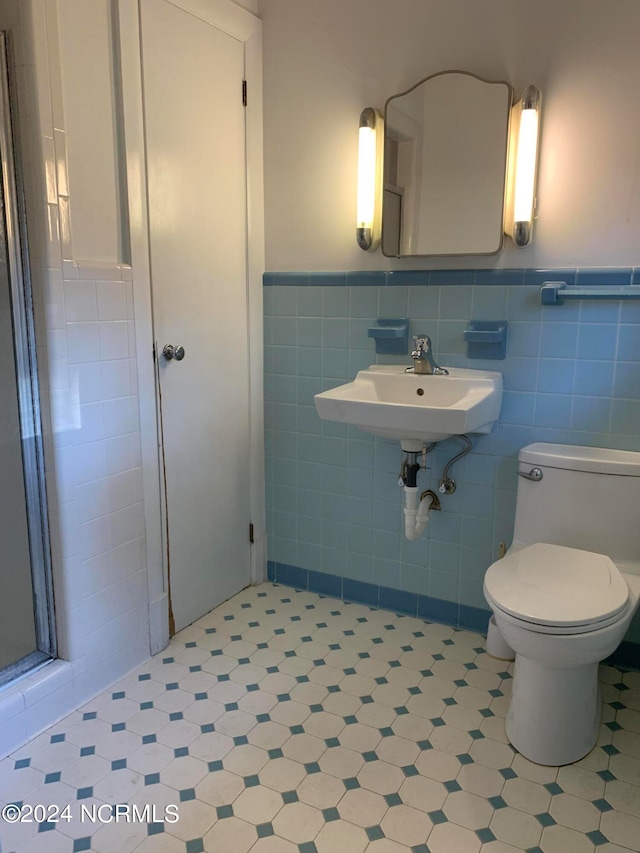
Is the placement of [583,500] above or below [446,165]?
below

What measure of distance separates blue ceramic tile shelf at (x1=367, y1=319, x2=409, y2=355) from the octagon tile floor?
3.54ft

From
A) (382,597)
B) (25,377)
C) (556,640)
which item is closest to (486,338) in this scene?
(556,640)

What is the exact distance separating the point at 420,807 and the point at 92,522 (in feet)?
3.97

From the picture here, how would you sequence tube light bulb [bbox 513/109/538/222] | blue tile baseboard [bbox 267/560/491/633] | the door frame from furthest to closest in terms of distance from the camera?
blue tile baseboard [bbox 267/560/491/633]
tube light bulb [bbox 513/109/538/222]
the door frame

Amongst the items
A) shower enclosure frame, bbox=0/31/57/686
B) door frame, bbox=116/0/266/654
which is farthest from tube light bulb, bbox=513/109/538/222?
shower enclosure frame, bbox=0/31/57/686

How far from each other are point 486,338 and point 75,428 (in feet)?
4.42

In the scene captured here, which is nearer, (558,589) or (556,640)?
(556,640)

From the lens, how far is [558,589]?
1797 millimetres

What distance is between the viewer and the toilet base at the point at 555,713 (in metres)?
1.79

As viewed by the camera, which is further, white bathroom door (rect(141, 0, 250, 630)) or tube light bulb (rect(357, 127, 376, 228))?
tube light bulb (rect(357, 127, 376, 228))

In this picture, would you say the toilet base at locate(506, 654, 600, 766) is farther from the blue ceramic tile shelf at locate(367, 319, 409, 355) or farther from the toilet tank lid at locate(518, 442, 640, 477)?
the blue ceramic tile shelf at locate(367, 319, 409, 355)

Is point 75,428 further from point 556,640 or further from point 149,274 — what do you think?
point 556,640

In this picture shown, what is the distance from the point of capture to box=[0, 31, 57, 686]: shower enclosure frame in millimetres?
1738

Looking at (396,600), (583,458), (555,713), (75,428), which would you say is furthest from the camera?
(396,600)
